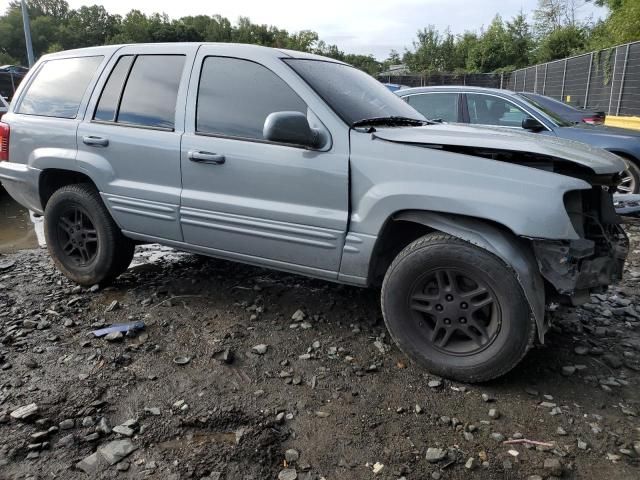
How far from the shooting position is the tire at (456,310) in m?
2.75

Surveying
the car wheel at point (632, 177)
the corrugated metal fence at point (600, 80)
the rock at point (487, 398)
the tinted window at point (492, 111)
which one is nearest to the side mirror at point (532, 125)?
the tinted window at point (492, 111)

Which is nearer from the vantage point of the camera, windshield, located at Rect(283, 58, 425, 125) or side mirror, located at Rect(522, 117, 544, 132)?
windshield, located at Rect(283, 58, 425, 125)

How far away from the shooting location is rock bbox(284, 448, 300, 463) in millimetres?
2342

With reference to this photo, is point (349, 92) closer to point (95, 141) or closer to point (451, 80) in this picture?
point (95, 141)

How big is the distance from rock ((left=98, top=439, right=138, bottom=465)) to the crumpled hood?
2.08 metres

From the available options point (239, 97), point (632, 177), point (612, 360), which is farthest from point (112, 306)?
point (632, 177)

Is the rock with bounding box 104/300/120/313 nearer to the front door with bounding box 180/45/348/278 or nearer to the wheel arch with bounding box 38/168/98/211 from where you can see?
the front door with bounding box 180/45/348/278

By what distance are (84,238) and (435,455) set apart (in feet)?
10.7

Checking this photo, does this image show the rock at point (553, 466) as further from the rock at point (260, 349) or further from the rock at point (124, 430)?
the rock at point (124, 430)

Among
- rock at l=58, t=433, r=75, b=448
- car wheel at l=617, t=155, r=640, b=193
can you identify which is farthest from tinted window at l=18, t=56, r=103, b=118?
car wheel at l=617, t=155, r=640, b=193

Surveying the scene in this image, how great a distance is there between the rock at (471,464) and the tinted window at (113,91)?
3325mm

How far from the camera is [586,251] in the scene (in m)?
2.67

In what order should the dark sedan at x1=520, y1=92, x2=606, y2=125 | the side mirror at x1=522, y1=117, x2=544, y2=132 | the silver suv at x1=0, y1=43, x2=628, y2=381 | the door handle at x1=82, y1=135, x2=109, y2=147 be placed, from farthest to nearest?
the dark sedan at x1=520, y1=92, x2=606, y2=125
the side mirror at x1=522, y1=117, x2=544, y2=132
the door handle at x1=82, y1=135, x2=109, y2=147
the silver suv at x1=0, y1=43, x2=628, y2=381

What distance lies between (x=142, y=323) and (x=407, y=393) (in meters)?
1.92
